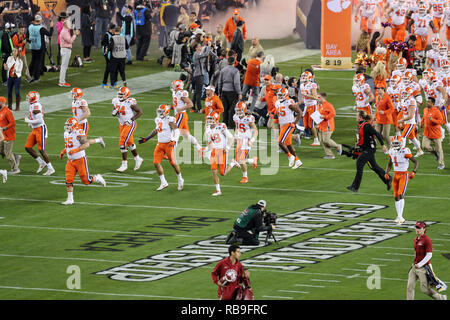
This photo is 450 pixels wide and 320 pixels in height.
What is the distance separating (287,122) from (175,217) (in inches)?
205

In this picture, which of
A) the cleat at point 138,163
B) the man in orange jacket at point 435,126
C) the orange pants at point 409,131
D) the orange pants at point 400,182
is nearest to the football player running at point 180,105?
the cleat at point 138,163

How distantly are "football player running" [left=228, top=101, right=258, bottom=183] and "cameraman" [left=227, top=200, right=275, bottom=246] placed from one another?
482 centimetres

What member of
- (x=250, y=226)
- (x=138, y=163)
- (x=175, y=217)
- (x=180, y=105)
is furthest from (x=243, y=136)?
(x=250, y=226)

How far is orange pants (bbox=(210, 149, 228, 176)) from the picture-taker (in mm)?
24266

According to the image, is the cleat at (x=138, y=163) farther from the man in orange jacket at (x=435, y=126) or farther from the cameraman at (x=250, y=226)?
the cameraman at (x=250, y=226)

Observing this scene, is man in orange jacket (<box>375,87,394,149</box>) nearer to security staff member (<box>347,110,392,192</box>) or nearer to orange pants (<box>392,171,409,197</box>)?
security staff member (<box>347,110,392,192</box>)

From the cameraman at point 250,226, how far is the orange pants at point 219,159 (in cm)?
391

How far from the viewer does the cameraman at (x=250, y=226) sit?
20281 millimetres

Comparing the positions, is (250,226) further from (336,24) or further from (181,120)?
(336,24)

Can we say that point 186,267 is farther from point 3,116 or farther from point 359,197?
point 3,116

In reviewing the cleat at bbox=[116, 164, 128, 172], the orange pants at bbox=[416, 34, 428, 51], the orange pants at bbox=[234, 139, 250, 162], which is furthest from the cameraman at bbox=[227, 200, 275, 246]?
the orange pants at bbox=[416, 34, 428, 51]

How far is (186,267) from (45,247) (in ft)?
9.51

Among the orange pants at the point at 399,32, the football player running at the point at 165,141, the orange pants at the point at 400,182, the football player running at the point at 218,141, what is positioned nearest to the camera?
the orange pants at the point at 400,182
